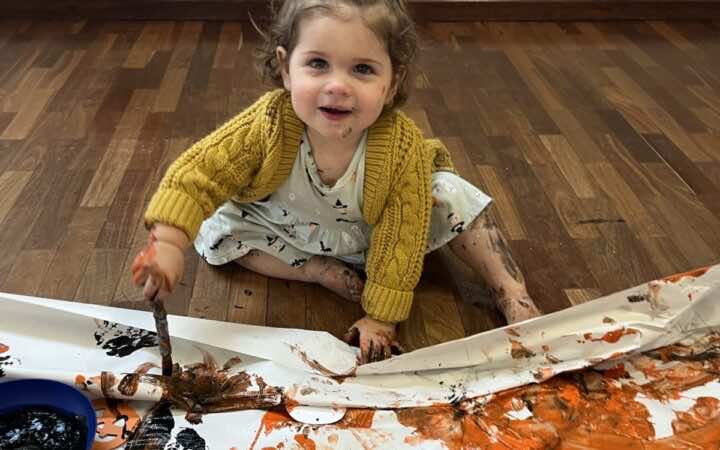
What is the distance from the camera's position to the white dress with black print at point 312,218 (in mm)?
974

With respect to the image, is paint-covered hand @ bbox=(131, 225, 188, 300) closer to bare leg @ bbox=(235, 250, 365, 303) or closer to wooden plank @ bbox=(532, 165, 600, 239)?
bare leg @ bbox=(235, 250, 365, 303)

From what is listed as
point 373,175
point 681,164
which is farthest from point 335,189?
point 681,164

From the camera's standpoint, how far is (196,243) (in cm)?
113

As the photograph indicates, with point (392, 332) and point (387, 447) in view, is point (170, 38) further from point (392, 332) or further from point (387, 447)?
point (387, 447)

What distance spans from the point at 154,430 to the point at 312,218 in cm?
36

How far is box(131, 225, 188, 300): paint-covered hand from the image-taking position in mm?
785

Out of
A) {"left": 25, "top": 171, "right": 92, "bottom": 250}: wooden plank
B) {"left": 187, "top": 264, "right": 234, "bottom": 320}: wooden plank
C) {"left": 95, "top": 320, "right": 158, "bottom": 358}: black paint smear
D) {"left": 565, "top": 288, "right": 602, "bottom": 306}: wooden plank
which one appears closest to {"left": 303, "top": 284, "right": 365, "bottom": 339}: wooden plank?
{"left": 187, "top": 264, "right": 234, "bottom": 320}: wooden plank

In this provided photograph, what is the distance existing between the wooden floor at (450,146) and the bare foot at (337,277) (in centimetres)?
2

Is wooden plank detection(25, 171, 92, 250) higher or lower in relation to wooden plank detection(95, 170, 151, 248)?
lower

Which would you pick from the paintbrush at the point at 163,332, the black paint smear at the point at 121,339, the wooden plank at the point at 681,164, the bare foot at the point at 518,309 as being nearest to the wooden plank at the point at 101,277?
the black paint smear at the point at 121,339

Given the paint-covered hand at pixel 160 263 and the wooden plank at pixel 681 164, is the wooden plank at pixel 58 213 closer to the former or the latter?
the paint-covered hand at pixel 160 263

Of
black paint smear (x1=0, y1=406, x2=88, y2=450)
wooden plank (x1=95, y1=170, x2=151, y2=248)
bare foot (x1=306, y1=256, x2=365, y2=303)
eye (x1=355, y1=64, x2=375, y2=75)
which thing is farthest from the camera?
wooden plank (x1=95, y1=170, x2=151, y2=248)

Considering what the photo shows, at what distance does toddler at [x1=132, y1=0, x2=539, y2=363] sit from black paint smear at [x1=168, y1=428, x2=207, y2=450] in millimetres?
168

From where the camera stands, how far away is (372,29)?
Result: 82 cm
